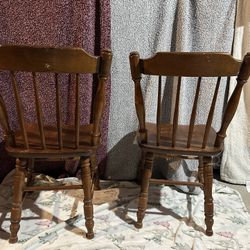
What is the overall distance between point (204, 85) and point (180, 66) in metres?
0.57

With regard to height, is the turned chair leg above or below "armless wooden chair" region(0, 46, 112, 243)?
below

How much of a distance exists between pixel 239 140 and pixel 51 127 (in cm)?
108

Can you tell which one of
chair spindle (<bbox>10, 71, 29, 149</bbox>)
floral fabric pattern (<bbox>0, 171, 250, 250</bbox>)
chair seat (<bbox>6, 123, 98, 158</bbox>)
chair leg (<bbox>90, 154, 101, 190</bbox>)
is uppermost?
chair spindle (<bbox>10, 71, 29, 149</bbox>)

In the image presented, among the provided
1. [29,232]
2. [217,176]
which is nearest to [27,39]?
[29,232]

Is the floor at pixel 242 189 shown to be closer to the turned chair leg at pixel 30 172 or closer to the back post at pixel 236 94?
the back post at pixel 236 94

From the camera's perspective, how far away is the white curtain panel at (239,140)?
1.64 meters

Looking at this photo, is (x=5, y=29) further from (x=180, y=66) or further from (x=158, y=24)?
(x=180, y=66)

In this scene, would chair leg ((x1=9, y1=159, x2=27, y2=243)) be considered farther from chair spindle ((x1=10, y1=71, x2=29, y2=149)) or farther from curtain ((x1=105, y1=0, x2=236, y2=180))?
curtain ((x1=105, y1=0, x2=236, y2=180))

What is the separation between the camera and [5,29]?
1541mm

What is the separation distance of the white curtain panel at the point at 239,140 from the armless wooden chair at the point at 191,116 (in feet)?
1.01

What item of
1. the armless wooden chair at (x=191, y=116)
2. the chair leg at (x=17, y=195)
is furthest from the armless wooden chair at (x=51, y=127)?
the armless wooden chair at (x=191, y=116)

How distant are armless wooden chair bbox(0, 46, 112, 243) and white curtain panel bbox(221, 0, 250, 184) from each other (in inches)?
33.7

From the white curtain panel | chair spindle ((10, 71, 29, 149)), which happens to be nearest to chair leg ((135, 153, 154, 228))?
chair spindle ((10, 71, 29, 149))

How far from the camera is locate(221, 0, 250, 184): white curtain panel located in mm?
1637
